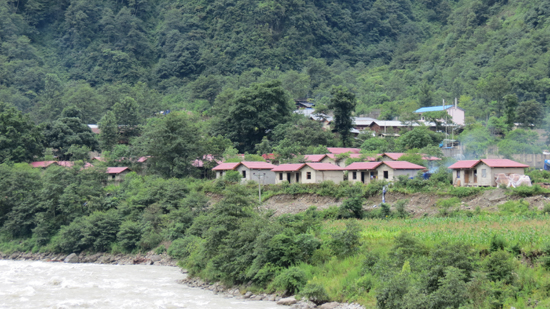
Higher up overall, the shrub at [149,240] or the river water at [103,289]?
the shrub at [149,240]

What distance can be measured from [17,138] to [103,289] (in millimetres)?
31432

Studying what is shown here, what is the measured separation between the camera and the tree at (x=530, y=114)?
55875 millimetres

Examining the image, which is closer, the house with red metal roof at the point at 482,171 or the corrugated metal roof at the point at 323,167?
the house with red metal roof at the point at 482,171

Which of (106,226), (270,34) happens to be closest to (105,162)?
(106,226)

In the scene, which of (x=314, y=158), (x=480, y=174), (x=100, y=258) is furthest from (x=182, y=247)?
(x=480, y=174)

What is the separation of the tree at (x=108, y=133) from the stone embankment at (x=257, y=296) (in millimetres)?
33373

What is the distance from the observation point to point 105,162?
5422cm

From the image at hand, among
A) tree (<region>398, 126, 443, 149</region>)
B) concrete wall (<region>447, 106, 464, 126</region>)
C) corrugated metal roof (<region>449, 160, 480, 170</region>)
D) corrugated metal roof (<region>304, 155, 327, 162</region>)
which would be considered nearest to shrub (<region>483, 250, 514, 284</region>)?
corrugated metal roof (<region>449, 160, 480, 170</region>)

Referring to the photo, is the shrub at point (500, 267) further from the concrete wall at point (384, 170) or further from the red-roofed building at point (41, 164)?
the red-roofed building at point (41, 164)

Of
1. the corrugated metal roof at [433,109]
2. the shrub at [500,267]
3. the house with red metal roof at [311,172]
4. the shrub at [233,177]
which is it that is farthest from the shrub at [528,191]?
the corrugated metal roof at [433,109]

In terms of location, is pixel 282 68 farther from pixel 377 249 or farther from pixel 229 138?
pixel 377 249

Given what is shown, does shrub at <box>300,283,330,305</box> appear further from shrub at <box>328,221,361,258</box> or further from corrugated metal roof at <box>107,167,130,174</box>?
corrugated metal roof at <box>107,167,130,174</box>

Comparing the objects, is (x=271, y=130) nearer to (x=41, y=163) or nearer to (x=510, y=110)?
(x=41, y=163)

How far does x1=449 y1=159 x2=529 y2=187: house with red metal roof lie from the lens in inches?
1369
